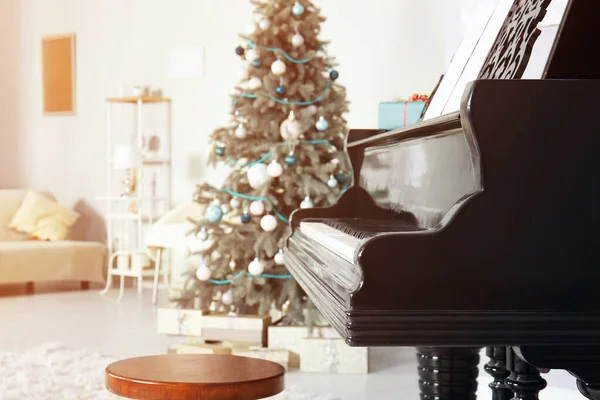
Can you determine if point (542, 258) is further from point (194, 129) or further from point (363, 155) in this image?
point (194, 129)

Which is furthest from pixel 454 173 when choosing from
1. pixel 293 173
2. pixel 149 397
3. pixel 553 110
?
pixel 293 173

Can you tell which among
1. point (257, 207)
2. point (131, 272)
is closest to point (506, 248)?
point (257, 207)

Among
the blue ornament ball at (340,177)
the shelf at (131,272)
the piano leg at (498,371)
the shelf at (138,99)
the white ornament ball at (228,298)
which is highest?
the shelf at (138,99)

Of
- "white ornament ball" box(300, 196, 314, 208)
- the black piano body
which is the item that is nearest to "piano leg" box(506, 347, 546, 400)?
the black piano body

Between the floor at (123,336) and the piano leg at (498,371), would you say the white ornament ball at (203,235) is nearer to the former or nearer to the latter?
the floor at (123,336)

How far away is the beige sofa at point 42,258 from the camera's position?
6.87 meters

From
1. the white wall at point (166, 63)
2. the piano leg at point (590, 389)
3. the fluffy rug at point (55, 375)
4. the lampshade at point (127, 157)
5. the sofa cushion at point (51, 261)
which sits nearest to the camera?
the piano leg at point (590, 389)

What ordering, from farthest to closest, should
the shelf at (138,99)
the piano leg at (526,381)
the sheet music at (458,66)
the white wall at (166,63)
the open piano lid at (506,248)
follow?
the shelf at (138,99), the white wall at (166,63), the sheet music at (458,66), the piano leg at (526,381), the open piano lid at (506,248)

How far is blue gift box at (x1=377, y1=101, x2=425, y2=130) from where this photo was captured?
Answer: 2895 millimetres

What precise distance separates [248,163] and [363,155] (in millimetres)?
1846

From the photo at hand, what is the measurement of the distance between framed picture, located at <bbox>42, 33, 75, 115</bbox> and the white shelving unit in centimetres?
56

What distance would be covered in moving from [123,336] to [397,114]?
2.66 m

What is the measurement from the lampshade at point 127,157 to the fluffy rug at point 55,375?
2478 millimetres

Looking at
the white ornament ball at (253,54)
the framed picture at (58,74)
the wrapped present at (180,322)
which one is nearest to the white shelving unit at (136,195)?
the framed picture at (58,74)
